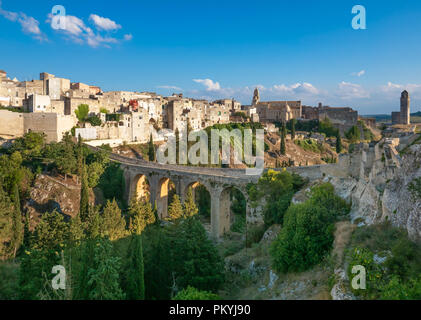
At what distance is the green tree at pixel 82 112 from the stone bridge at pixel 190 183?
10168mm

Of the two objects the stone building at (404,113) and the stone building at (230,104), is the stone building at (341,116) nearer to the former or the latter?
the stone building at (404,113)

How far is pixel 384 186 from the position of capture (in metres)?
12.5

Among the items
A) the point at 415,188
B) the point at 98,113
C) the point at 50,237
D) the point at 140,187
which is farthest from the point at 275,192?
the point at 98,113

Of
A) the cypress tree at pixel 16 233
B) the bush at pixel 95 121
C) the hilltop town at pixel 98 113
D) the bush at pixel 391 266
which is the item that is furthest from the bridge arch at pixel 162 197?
the bush at pixel 391 266

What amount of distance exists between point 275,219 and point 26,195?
21.9 metres

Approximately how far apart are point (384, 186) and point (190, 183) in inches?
670

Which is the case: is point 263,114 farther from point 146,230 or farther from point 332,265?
point 332,265

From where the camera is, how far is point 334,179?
18016 millimetres

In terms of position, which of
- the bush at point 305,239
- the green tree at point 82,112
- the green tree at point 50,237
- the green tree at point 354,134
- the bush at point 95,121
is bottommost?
the green tree at point 50,237

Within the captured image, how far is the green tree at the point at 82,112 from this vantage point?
43.5m

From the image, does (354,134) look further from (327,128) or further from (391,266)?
(391,266)

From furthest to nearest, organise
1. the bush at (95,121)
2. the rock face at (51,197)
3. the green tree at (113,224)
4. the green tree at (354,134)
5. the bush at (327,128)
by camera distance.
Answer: the bush at (327,128) < the green tree at (354,134) < the bush at (95,121) < the rock face at (51,197) < the green tree at (113,224)

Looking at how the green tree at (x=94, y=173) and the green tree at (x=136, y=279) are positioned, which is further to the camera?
the green tree at (x=94, y=173)

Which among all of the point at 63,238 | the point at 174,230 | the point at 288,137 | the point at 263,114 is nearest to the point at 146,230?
the point at 174,230
